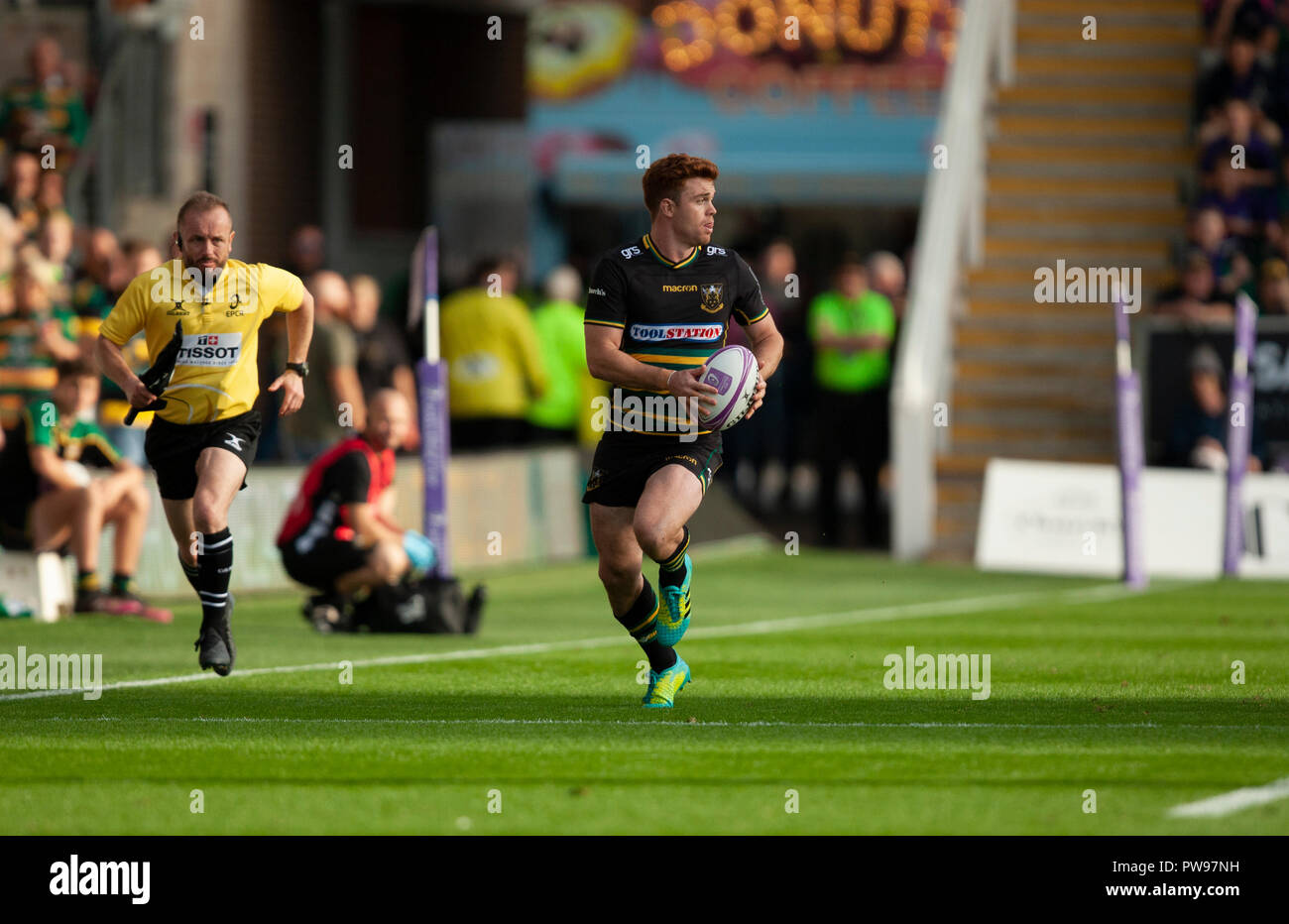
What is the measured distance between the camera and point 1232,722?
8828mm

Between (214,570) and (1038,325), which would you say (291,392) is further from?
(1038,325)

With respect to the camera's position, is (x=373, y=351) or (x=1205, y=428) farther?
(x=1205, y=428)

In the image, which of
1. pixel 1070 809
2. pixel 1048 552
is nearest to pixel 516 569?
pixel 1048 552

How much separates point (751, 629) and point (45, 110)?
11945 mm

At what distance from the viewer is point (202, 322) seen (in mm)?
9625

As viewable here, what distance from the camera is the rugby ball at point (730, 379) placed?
8.75 m

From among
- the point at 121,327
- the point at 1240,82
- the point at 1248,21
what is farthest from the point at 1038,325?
the point at 121,327

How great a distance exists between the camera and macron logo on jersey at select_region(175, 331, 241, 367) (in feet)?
31.6

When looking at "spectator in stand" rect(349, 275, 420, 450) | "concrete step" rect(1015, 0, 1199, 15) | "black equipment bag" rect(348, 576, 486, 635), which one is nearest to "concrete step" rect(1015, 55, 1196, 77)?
"concrete step" rect(1015, 0, 1199, 15)

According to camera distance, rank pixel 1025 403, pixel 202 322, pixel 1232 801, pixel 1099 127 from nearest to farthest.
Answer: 1. pixel 1232 801
2. pixel 202 322
3. pixel 1025 403
4. pixel 1099 127

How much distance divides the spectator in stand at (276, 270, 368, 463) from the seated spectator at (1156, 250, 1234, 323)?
23.1 feet

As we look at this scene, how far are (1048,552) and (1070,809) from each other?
11051mm

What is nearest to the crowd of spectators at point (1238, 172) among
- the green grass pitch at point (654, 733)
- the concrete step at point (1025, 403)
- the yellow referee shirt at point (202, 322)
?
the concrete step at point (1025, 403)
